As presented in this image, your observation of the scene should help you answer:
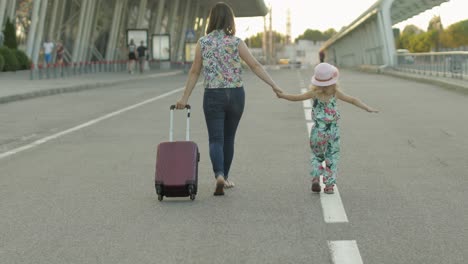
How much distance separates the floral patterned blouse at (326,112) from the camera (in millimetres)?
7598

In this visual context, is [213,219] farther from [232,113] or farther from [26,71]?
[26,71]

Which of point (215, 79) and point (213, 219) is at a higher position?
point (215, 79)

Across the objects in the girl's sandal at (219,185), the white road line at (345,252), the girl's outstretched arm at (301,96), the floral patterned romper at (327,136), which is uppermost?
the girl's outstretched arm at (301,96)

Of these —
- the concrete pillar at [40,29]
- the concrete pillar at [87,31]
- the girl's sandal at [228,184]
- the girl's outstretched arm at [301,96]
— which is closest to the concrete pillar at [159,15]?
the concrete pillar at [87,31]

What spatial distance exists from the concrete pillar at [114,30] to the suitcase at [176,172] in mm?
52461

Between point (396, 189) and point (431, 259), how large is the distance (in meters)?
2.70

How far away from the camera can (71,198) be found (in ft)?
25.3

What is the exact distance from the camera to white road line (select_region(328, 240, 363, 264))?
205 inches

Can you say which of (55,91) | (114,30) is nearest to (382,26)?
(114,30)

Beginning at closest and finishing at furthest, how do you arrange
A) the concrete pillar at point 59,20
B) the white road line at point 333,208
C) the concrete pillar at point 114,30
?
1. the white road line at point 333,208
2. the concrete pillar at point 59,20
3. the concrete pillar at point 114,30

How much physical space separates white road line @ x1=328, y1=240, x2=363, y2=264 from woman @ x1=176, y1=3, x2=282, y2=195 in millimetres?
2083

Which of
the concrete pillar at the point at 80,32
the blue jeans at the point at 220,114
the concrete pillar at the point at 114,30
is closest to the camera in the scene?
the blue jeans at the point at 220,114

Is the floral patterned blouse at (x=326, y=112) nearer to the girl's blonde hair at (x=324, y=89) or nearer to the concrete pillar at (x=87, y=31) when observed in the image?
the girl's blonde hair at (x=324, y=89)

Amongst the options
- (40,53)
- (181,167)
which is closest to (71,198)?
(181,167)
